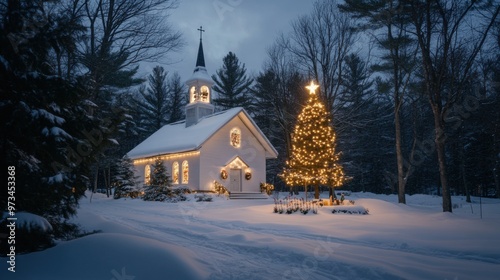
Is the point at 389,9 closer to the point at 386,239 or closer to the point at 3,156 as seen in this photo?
the point at 386,239

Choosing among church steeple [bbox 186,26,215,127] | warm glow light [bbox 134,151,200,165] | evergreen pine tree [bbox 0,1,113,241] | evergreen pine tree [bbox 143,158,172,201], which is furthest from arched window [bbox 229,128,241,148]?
evergreen pine tree [bbox 0,1,113,241]

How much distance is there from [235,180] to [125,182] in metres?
9.67

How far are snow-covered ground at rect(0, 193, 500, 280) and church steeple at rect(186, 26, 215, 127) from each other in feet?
68.1

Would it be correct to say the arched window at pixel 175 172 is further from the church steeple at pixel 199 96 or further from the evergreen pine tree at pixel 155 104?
the evergreen pine tree at pixel 155 104

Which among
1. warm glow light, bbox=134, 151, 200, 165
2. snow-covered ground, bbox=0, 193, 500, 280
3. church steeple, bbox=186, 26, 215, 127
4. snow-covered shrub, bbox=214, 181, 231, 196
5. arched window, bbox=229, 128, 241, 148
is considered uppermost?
church steeple, bbox=186, 26, 215, 127

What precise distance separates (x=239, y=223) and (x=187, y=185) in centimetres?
1534

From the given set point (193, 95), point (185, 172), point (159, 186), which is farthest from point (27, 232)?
point (193, 95)

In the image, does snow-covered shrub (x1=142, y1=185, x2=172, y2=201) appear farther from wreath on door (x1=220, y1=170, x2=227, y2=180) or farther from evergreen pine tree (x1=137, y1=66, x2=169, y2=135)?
evergreen pine tree (x1=137, y1=66, x2=169, y2=135)

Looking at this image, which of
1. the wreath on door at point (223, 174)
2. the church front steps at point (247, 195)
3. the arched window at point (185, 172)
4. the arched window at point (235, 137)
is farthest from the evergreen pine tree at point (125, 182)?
the arched window at point (235, 137)

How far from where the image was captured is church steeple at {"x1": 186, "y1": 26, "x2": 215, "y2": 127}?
32.0 meters

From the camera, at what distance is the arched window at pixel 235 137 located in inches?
1144

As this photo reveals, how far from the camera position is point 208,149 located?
27188 millimetres

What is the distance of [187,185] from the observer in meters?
27.5

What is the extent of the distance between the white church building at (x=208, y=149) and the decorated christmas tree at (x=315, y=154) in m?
9.47
